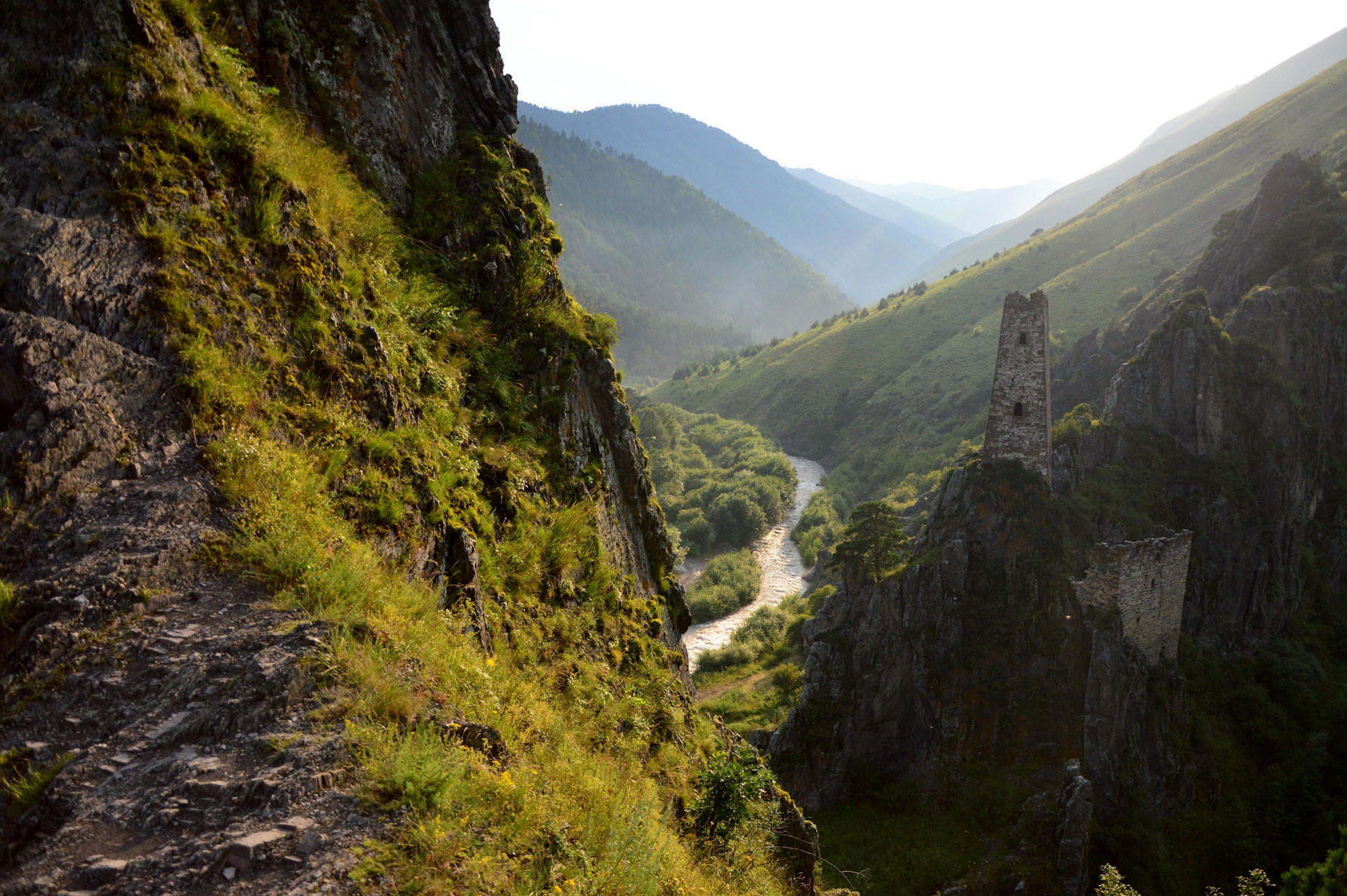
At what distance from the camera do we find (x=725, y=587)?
4806 cm

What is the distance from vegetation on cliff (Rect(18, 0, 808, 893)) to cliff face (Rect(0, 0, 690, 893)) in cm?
4

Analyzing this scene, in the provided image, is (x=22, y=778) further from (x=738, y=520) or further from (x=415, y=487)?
(x=738, y=520)

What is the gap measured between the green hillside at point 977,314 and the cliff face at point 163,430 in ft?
206

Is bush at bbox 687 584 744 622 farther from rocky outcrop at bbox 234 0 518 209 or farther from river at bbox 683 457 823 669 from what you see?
rocky outcrop at bbox 234 0 518 209

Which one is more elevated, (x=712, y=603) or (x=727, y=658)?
(x=712, y=603)

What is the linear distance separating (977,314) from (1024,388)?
75370 mm

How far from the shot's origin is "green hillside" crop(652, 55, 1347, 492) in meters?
71.0

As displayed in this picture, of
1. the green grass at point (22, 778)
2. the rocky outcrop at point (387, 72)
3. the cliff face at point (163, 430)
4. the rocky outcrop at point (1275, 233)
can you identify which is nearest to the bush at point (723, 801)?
the cliff face at point (163, 430)

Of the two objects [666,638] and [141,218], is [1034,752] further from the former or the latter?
[141,218]

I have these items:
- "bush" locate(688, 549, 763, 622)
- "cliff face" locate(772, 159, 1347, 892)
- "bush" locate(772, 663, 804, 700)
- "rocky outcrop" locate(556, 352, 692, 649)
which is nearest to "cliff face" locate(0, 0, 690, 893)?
"rocky outcrop" locate(556, 352, 692, 649)

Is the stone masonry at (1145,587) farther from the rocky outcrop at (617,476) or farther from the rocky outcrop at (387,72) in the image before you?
the rocky outcrop at (387,72)

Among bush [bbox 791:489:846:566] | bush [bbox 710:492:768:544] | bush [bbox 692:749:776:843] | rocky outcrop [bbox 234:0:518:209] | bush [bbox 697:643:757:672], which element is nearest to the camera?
bush [bbox 692:749:776:843]

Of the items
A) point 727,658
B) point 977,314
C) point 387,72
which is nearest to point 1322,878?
point 387,72

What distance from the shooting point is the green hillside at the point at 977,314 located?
71.0m
